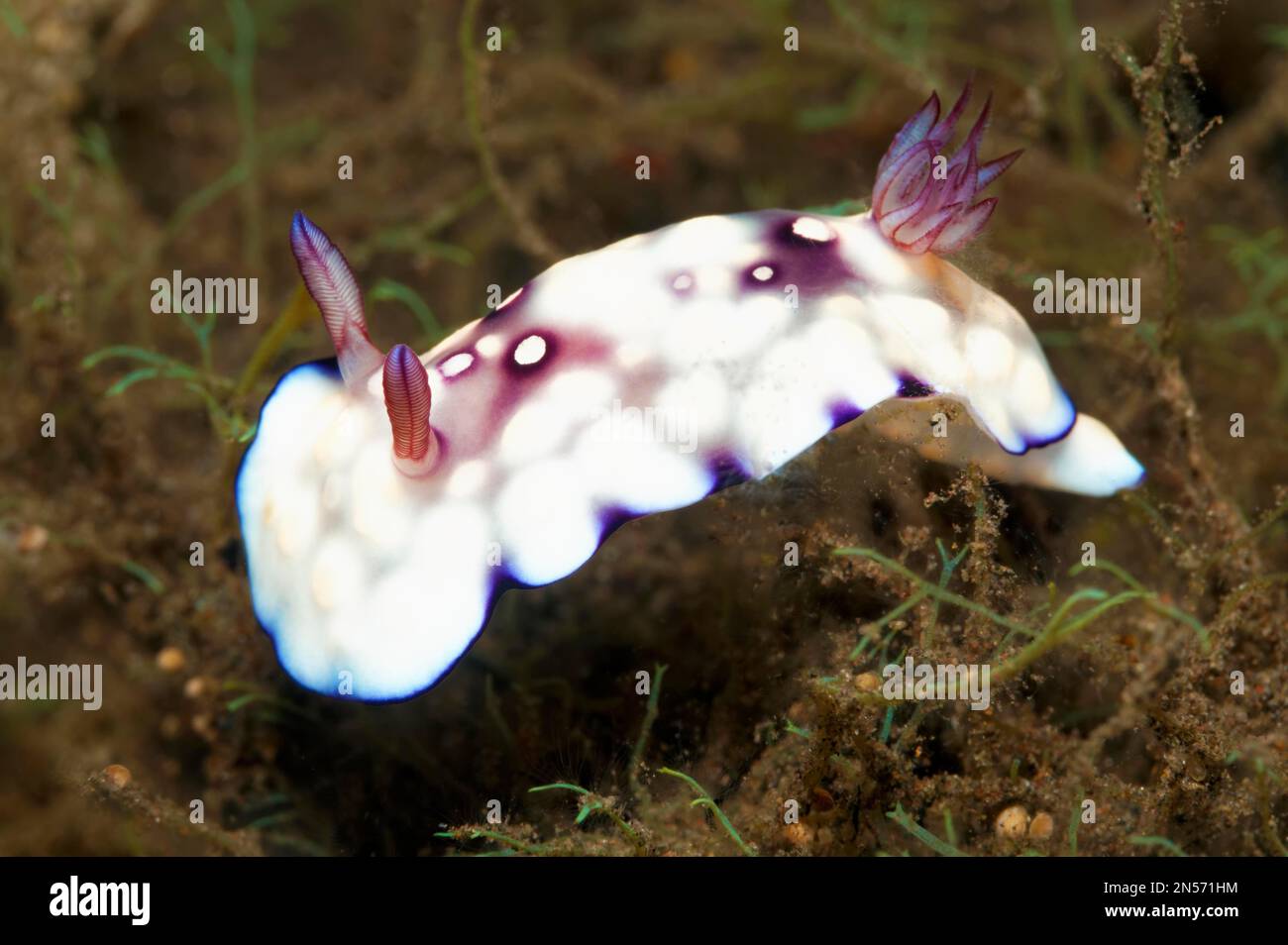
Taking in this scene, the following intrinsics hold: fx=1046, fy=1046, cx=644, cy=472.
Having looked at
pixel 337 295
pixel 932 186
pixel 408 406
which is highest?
pixel 932 186

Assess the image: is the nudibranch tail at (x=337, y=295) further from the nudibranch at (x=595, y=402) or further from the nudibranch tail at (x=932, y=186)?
the nudibranch tail at (x=932, y=186)

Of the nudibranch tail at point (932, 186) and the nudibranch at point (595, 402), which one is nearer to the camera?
the nudibranch at point (595, 402)

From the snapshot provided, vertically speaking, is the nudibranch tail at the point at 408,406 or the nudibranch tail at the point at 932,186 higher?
the nudibranch tail at the point at 932,186

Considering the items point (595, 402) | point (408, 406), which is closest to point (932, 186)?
point (595, 402)

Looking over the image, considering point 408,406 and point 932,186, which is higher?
point 932,186

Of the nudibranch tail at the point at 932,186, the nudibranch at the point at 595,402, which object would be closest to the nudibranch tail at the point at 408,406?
the nudibranch at the point at 595,402

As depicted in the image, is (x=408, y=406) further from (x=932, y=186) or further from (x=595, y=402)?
(x=932, y=186)

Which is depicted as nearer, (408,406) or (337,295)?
(408,406)
